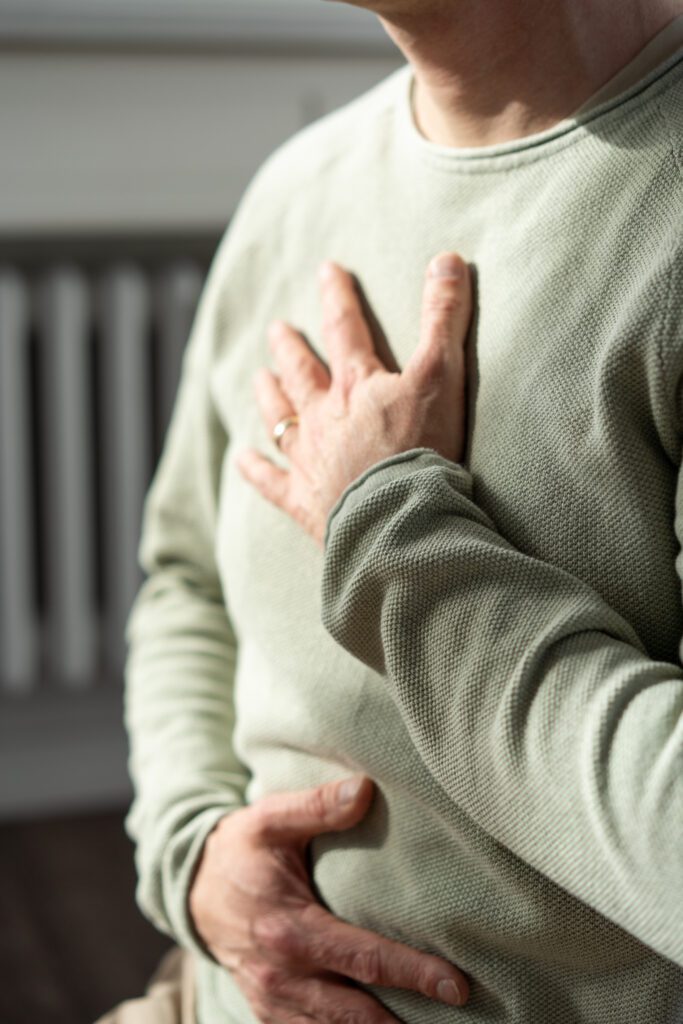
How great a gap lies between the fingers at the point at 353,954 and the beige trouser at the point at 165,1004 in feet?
0.55

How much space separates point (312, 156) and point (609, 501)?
42 cm

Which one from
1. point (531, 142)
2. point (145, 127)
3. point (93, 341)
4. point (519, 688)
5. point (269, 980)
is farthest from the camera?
point (93, 341)

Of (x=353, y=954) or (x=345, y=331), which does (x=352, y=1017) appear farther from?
(x=345, y=331)

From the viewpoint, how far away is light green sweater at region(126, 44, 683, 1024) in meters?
0.66

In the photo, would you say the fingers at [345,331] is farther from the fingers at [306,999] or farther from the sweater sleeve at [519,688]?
the fingers at [306,999]

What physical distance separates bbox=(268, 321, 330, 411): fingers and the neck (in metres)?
0.19

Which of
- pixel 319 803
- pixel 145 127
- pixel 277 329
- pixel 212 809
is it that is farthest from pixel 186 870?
pixel 145 127

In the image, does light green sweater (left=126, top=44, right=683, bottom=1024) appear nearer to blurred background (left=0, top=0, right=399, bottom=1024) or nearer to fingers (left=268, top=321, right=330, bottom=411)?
fingers (left=268, top=321, right=330, bottom=411)

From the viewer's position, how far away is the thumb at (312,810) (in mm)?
819

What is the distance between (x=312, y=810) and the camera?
0.84 m

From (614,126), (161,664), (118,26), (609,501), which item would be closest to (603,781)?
(609,501)

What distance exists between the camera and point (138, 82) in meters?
1.83

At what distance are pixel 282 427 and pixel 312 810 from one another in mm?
254

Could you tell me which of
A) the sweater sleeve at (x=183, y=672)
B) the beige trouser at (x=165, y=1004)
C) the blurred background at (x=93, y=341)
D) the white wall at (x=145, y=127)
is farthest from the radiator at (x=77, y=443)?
the beige trouser at (x=165, y=1004)
